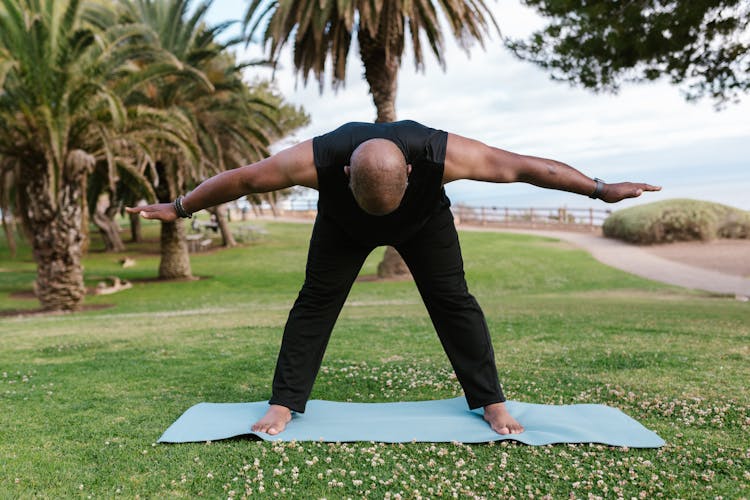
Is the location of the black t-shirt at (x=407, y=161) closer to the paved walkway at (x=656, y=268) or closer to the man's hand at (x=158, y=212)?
the man's hand at (x=158, y=212)

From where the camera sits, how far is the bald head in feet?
9.33

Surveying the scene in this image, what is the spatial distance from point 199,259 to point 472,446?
2365 centimetres

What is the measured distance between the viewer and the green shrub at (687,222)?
24.5 meters

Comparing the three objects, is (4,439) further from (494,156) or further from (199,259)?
(199,259)

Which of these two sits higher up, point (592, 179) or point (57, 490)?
point (592, 179)

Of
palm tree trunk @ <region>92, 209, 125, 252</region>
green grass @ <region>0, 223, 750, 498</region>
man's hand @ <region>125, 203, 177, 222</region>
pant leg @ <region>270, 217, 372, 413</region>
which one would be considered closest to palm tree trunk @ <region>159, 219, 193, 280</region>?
palm tree trunk @ <region>92, 209, 125, 252</region>

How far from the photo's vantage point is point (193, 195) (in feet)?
11.3

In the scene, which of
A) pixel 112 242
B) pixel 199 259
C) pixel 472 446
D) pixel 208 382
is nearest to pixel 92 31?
pixel 208 382

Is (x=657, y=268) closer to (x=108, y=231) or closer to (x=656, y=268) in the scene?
(x=656, y=268)

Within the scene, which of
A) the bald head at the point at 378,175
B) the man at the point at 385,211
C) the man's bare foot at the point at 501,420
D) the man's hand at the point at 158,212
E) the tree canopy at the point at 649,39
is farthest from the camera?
the tree canopy at the point at 649,39

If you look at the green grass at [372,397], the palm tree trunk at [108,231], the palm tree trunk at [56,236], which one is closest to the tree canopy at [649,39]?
the green grass at [372,397]

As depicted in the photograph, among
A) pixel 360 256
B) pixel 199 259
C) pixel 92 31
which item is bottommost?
pixel 199 259

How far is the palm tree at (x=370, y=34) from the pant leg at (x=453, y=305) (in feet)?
43.0

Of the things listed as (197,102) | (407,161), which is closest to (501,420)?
(407,161)
